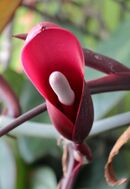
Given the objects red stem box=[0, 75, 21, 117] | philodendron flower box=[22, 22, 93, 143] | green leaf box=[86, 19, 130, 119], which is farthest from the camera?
green leaf box=[86, 19, 130, 119]

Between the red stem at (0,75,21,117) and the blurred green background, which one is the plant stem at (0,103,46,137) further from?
the blurred green background

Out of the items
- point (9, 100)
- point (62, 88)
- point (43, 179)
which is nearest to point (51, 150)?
point (43, 179)

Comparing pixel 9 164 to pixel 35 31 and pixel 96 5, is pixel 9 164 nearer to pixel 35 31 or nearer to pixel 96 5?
pixel 35 31

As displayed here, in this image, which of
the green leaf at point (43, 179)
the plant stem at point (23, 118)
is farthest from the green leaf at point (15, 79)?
the plant stem at point (23, 118)

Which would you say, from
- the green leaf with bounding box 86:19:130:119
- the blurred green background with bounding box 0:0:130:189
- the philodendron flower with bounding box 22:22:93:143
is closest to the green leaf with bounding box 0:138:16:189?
the blurred green background with bounding box 0:0:130:189

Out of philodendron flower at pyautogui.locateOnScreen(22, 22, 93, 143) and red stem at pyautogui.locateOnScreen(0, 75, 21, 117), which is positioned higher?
philodendron flower at pyautogui.locateOnScreen(22, 22, 93, 143)

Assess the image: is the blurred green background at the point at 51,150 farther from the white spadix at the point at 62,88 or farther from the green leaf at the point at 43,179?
the white spadix at the point at 62,88
